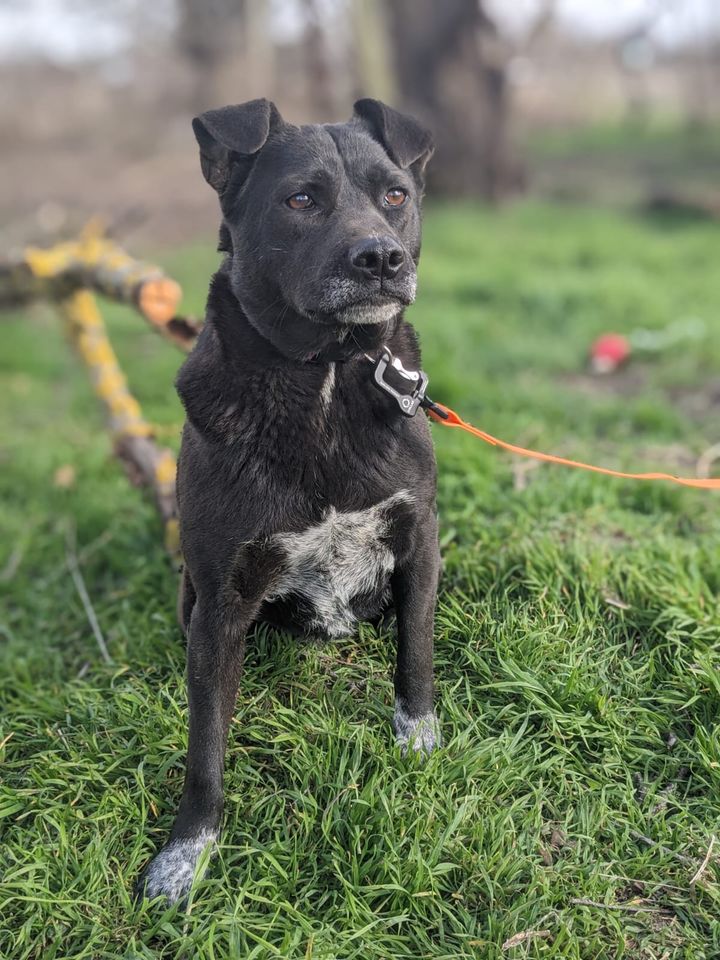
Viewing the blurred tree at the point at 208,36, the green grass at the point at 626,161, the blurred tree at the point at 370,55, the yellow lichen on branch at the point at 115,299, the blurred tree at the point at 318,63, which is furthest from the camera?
the blurred tree at the point at 208,36

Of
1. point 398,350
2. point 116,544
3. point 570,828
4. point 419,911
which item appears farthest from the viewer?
point 116,544

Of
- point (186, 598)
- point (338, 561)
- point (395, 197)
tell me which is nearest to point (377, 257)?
point (395, 197)

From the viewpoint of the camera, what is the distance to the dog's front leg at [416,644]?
8.37 feet

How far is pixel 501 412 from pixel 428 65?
294 inches

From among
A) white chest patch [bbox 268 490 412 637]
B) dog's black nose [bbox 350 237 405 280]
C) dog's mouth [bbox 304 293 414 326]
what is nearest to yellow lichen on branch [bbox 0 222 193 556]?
white chest patch [bbox 268 490 412 637]

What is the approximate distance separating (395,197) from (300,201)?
0.28 meters

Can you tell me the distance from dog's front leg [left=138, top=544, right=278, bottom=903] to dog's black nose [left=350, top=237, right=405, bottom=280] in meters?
0.76

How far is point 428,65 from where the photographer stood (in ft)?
35.9

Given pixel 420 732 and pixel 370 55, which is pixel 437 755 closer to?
pixel 420 732

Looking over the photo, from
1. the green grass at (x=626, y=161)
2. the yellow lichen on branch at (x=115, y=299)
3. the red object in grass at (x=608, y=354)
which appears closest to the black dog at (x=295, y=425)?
the yellow lichen on branch at (x=115, y=299)

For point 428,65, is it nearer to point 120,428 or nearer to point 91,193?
point 91,193

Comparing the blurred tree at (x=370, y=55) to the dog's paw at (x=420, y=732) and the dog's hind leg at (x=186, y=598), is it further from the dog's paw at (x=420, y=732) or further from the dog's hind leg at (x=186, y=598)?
the dog's paw at (x=420, y=732)

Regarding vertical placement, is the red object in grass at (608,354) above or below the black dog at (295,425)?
below

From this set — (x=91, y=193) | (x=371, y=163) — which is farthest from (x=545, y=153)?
(x=371, y=163)
